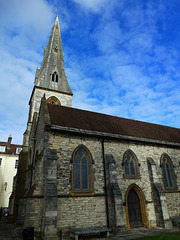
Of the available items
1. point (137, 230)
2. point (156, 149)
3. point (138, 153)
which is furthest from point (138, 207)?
point (156, 149)

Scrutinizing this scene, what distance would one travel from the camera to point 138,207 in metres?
14.4

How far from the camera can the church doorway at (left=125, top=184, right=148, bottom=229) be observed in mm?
13633

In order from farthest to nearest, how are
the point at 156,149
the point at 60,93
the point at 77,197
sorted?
the point at 60,93 < the point at 156,149 < the point at 77,197

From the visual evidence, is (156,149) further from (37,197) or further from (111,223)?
(37,197)

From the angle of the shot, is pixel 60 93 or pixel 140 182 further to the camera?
pixel 60 93

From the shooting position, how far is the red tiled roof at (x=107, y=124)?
587 inches

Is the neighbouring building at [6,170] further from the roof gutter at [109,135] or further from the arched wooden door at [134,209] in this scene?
the arched wooden door at [134,209]

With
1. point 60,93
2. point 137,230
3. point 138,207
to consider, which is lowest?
point 137,230

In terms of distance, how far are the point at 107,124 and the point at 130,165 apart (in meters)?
4.57

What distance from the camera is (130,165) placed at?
1516 centimetres

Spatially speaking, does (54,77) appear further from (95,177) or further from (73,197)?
(73,197)

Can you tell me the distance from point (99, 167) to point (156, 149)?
6807 mm

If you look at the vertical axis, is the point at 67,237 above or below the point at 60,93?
below

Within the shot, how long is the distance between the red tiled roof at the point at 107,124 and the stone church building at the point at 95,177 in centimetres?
11
